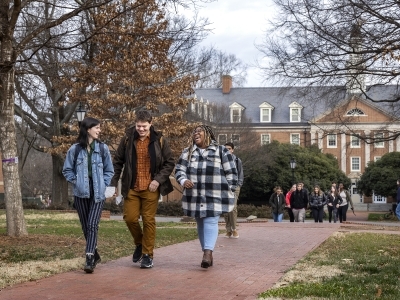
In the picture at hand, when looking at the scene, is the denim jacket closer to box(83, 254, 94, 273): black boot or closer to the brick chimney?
box(83, 254, 94, 273): black boot

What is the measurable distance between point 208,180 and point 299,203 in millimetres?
16529

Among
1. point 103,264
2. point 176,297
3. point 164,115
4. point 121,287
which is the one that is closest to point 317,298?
point 176,297

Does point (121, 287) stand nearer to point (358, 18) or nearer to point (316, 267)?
point (316, 267)

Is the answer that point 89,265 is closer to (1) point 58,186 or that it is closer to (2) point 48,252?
(2) point 48,252

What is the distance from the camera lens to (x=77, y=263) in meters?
9.09

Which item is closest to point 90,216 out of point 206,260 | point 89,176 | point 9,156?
point 89,176

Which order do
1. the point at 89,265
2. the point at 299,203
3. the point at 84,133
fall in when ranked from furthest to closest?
the point at 299,203 < the point at 84,133 < the point at 89,265

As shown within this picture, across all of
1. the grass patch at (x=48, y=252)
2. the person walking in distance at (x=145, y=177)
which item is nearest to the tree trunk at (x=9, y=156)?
the grass patch at (x=48, y=252)

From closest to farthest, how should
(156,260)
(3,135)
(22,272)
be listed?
(22,272) → (156,260) → (3,135)

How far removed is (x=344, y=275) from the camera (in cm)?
835

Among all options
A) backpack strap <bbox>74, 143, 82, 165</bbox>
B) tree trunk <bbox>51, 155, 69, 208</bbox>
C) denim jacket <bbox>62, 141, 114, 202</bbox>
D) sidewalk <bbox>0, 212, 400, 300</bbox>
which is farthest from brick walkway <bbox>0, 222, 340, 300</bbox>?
tree trunk <bbox>51, 155, 69, 208</bbox>

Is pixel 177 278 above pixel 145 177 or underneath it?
underneath

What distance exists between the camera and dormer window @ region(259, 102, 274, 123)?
78.0 m

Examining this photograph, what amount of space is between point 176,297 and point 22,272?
2.19 metres
